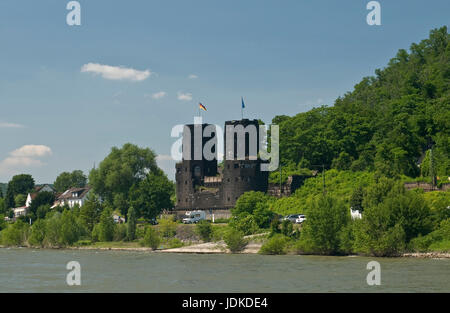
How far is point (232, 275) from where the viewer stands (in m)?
48.3

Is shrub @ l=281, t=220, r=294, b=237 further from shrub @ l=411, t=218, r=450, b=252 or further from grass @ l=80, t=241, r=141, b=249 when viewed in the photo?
grass @ l=80, t=241, r=141, b=249

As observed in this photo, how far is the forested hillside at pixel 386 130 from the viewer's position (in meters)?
87.9

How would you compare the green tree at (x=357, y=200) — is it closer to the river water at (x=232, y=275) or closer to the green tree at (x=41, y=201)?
the river water at (x=232, y=275)

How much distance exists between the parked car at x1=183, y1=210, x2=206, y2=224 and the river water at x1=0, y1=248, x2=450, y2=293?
29.4m

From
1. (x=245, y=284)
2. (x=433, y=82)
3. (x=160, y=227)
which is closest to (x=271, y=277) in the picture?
(x=245, y=284)

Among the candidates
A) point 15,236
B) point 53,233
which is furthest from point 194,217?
point 15,236

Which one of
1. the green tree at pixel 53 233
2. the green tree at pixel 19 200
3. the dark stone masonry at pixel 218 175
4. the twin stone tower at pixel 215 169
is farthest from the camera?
the green tree at pixel 19 200

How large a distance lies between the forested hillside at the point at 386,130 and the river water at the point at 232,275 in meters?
30.5

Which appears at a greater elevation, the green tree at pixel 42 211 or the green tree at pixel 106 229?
the green tree at pixel 42 211

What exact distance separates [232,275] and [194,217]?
157 feet

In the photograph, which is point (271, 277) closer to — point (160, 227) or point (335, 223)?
point (335, 223)

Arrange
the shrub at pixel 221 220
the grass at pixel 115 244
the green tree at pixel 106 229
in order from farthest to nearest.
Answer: the shrub at pixel 221 220
the green tree at pixel 106 229
the grass at pixel 115 244

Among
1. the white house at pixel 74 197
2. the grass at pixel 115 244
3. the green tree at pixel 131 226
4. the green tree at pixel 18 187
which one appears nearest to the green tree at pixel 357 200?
the grass at pixel 115 244

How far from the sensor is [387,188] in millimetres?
64438
